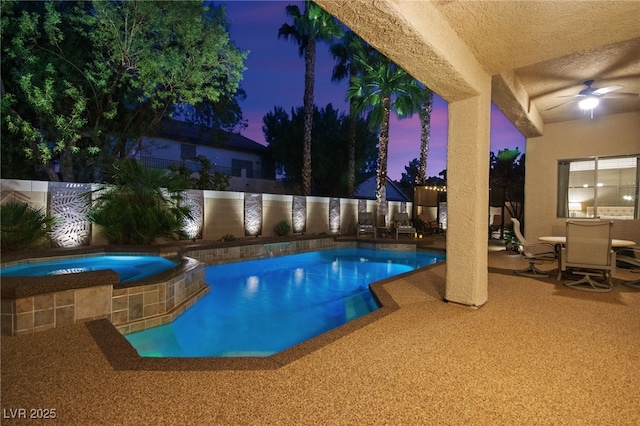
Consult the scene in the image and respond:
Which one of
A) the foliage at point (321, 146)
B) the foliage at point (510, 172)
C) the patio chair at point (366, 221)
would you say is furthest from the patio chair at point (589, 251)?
the foliage at point (321, 146)

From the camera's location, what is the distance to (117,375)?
7.06 feet

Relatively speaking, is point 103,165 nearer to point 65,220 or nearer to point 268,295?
point 65,220

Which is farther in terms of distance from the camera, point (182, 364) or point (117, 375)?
point (182, 364)

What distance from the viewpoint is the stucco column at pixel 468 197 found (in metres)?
3.74

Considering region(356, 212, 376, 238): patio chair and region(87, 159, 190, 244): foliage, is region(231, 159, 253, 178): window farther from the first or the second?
region(87, 159, 190, 244): foliage

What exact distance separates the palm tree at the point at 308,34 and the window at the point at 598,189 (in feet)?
30.1

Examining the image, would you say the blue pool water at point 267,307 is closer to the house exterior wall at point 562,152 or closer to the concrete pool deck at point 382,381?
the concrete pool deck at point 382,381

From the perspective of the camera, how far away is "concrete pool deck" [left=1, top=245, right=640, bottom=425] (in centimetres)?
177

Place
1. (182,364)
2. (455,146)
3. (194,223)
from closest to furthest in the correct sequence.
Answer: (182,364)
(455,146)
(194,223)

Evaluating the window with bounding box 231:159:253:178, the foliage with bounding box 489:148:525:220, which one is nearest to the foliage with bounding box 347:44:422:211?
the foliage with bounding box 489:148:525:220

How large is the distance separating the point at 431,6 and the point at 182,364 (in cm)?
371

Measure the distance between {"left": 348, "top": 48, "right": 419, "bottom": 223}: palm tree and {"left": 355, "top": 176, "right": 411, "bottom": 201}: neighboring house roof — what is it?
10.4 m

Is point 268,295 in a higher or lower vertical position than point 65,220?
lower

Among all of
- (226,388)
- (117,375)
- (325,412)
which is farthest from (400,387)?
(117,375)
